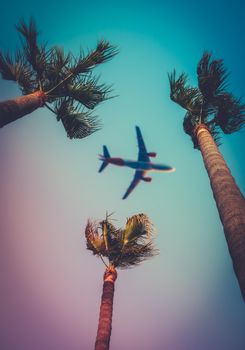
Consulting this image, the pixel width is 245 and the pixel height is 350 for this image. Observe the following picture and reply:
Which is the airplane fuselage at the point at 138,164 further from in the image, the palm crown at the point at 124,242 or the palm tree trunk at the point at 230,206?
the palm crown at the point at 124,242

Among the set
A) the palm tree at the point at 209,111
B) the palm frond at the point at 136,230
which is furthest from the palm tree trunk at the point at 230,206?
the palm frond at the point at 136,230

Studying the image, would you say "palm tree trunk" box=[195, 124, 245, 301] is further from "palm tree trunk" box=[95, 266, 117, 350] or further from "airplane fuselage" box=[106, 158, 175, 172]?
"palm tree trunk" box=[95, 266, 117, 350]

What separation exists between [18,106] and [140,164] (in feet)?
12.7

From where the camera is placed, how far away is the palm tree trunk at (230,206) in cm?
340

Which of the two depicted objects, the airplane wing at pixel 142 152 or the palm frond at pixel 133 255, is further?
the palm frond at pixel 133 255

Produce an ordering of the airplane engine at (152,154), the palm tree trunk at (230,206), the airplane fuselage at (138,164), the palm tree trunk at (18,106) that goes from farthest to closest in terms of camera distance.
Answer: the palm tree trunk at (18,106)
the airplane engine at (152,154)
the airplane fuselage at (138,164)
the palm tree trunk at (230,206)

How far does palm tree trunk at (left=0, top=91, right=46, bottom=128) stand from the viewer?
577 centimetres

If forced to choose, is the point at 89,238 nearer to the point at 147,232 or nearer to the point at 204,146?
the point at 147,232

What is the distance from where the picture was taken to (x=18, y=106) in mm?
6348

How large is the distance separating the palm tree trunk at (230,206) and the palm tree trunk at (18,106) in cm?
453

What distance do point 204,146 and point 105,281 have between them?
5.15 meters

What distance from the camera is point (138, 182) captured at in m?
4.53

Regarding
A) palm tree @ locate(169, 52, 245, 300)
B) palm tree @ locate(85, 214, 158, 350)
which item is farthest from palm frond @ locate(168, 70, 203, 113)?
palm tree @ locate(85, 214, 158, 350)

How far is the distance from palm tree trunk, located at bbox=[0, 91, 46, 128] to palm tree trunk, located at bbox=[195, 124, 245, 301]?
14.9ft
